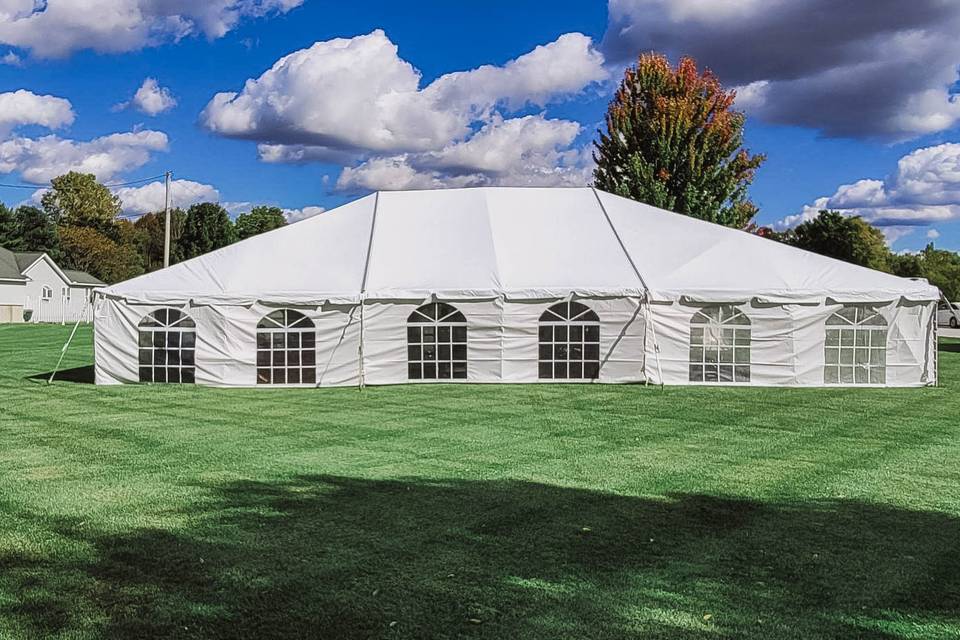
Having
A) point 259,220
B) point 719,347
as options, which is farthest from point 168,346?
point 259,220

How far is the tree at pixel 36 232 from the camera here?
5525 cm

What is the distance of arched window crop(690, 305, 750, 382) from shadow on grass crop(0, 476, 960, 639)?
862 cm

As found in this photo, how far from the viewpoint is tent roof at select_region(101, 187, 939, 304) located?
14273 millimetres

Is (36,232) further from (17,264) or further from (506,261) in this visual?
(506,261)

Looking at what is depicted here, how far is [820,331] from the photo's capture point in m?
14.5

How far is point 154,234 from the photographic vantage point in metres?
75.5

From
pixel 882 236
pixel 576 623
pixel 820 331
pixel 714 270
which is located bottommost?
pixel 576 623

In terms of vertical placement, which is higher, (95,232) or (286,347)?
(95,232)

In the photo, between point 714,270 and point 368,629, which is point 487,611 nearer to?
point 368,629

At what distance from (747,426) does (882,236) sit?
4738cm

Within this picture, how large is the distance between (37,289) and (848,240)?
48.8 m

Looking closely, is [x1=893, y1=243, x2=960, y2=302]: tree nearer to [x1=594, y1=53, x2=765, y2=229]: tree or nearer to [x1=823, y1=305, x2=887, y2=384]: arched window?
[x1=594, y1=53, x2=765, y2=229]: tree

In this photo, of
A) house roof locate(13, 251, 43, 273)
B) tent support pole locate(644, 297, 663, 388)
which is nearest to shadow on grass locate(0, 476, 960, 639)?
tent support pole locate(644, 297, 663, 388)

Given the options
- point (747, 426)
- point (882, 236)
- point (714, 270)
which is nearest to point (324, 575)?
point (747, 426)
